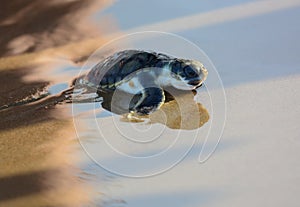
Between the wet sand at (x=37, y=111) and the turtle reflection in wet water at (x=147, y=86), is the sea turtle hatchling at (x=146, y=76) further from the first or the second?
the wet sand at (x=37, y=111)

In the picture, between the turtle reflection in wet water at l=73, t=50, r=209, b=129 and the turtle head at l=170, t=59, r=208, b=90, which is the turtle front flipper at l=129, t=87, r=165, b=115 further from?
the turtle head at l=170, t=59, r=208, b=90

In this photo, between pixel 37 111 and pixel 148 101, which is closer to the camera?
pixel 148 101

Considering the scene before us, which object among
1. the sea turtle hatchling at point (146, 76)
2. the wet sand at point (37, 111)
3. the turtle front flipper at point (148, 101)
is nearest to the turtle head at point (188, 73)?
the sea turtle hatchling at point (146, 76)

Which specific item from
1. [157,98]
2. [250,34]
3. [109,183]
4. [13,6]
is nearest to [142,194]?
[109,183]

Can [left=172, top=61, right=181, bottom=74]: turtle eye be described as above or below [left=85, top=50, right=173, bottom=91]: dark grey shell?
below

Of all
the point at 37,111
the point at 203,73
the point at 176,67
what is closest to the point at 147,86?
the point at 176,67

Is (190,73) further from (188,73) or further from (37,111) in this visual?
(37,111)

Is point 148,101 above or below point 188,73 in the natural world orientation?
below

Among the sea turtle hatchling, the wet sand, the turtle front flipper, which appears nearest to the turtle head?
the sea turtle hatchling
